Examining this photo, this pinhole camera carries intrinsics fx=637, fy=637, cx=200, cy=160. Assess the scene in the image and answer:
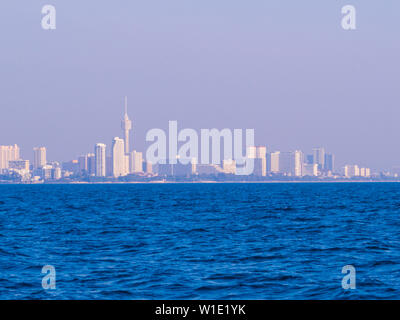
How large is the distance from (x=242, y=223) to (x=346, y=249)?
17.9m

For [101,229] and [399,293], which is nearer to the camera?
[399,293]

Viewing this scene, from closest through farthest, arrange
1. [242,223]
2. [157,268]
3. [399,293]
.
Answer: [399,293], [157,268], [242,223]

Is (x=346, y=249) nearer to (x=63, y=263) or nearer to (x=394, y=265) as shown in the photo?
(x=394, y=265)

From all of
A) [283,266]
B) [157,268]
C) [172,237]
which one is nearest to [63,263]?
[157,268]

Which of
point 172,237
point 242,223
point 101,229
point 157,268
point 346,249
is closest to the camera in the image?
point 157,268

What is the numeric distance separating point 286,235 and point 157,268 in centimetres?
1507

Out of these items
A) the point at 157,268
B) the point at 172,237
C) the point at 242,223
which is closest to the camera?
the point at 157,268

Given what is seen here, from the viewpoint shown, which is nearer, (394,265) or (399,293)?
(399,293)

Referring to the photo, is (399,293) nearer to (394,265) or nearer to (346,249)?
(394,265)

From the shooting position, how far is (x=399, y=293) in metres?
19.9
